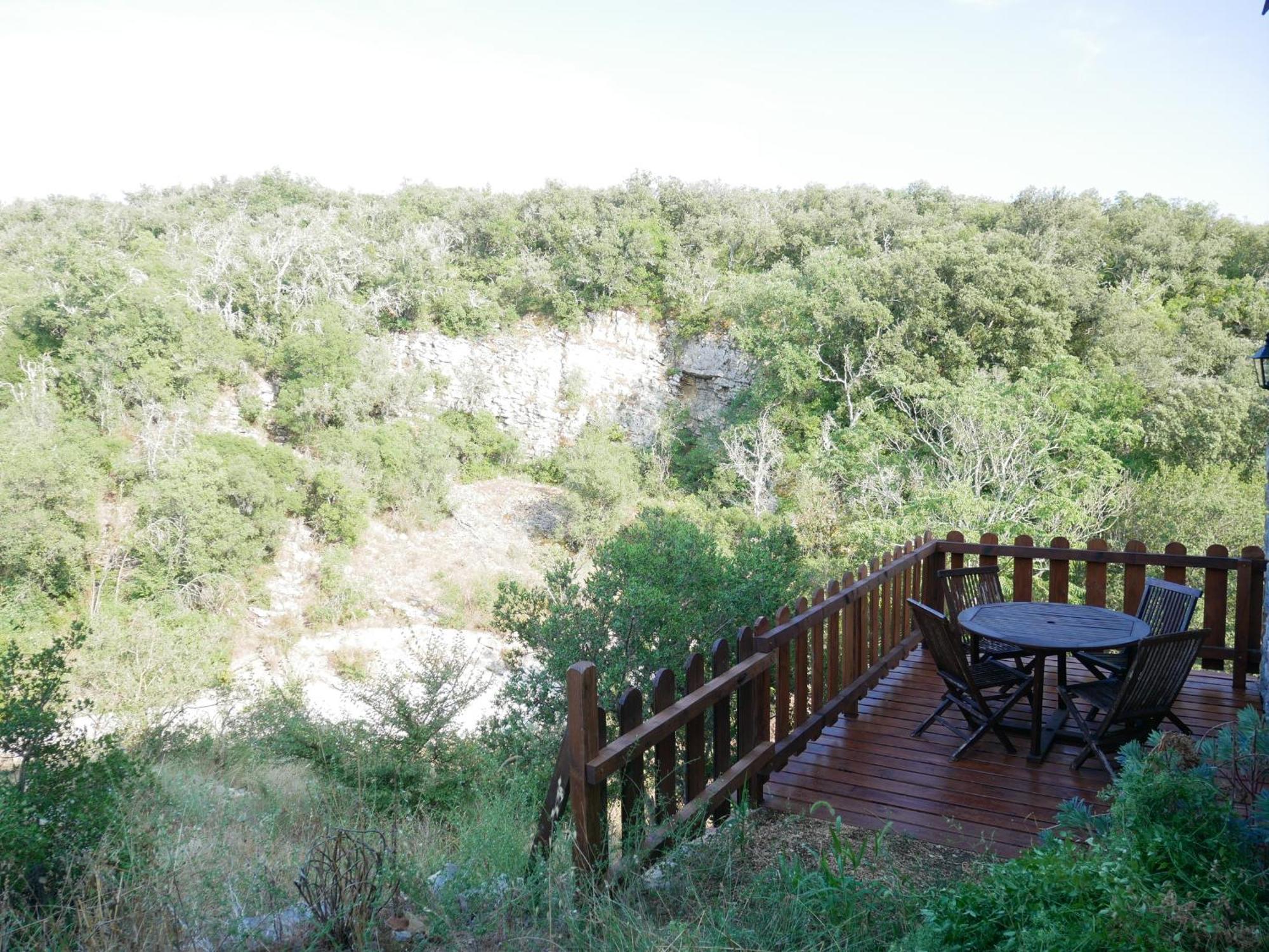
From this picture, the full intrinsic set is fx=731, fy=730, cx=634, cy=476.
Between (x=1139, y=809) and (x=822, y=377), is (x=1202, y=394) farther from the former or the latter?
(x=1139, y=809)

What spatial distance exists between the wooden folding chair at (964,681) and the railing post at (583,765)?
1.93 m

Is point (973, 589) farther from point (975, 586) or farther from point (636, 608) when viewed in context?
point (636, 608)

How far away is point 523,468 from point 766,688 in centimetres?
1876

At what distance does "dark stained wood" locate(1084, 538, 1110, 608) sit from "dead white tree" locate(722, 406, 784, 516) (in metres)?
12.4

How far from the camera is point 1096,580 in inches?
198

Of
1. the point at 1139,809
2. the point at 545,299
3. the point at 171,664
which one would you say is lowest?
the point at 171,664

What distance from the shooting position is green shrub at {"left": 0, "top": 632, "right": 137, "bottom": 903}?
8.42 ft

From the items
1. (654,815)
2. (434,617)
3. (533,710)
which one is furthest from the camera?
(434,617)

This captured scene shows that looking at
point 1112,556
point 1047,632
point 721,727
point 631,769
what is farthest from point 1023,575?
point 631,769

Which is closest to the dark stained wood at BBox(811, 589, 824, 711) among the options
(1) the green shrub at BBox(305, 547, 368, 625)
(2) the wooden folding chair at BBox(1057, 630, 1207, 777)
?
(2) the wooden folding chair at BBox(1057, 630, 1207, 777)

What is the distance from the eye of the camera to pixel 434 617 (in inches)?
615

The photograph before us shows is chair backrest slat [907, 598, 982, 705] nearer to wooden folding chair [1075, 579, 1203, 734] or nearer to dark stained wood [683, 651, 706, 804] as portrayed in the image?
wooden folding chair [1075, 579, 1203, 734]

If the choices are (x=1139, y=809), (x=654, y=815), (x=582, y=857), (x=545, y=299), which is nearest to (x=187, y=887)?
(x=582, y=857)

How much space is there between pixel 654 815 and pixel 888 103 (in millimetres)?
27495
